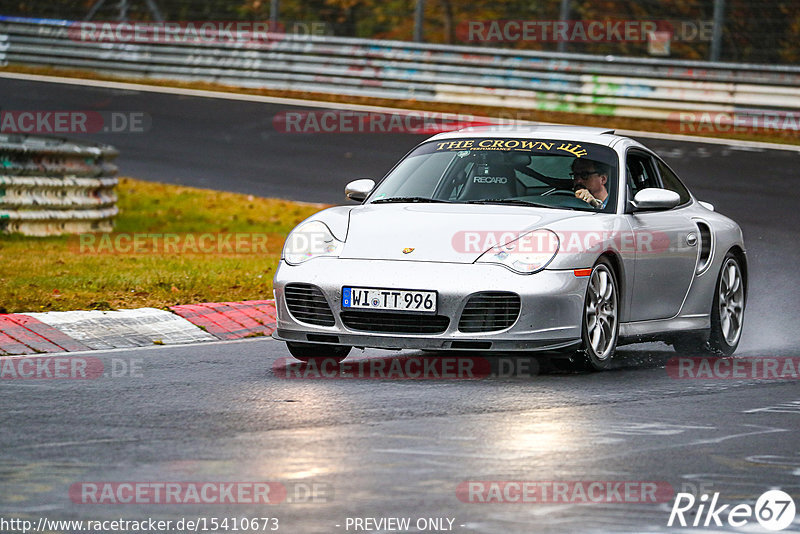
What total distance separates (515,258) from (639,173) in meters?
1.99

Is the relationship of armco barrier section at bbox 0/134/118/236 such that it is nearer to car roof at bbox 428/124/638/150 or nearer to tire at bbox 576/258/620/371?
car roof at bbox 428/124/638/150

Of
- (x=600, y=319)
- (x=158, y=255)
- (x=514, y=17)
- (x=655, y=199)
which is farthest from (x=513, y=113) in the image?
(x=600, y=319)

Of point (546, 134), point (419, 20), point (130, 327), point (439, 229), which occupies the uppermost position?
point (419, 20)

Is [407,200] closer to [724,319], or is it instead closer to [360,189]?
[360,189]

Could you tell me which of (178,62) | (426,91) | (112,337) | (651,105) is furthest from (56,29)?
(112,337)

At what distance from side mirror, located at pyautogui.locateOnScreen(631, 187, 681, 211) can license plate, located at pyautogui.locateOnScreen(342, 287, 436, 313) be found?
1740 mm

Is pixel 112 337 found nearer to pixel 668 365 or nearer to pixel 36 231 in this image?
pixel 668 365

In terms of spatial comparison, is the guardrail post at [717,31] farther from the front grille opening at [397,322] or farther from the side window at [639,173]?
the front grille opening at [397,322]

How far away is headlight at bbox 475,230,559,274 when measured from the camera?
812 cm

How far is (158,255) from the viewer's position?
1400 centimetres

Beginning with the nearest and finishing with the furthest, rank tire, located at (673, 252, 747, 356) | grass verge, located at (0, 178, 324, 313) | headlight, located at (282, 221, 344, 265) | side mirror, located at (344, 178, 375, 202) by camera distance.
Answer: headlight, located at (282, 221, 344, 265) → side mirror, located at (344, 178, 375, 202) → tire, located at (673, 252, 747, 356) → grass verge, located at (0, 178, 324, 313)

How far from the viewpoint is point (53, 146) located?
15.5 metres

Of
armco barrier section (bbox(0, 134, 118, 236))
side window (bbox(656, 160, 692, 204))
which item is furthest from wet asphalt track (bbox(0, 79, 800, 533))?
armco barrier section (bbox(0, 134, 118, 236))

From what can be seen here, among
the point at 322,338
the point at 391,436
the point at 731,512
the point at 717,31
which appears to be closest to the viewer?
the point at 731,512
